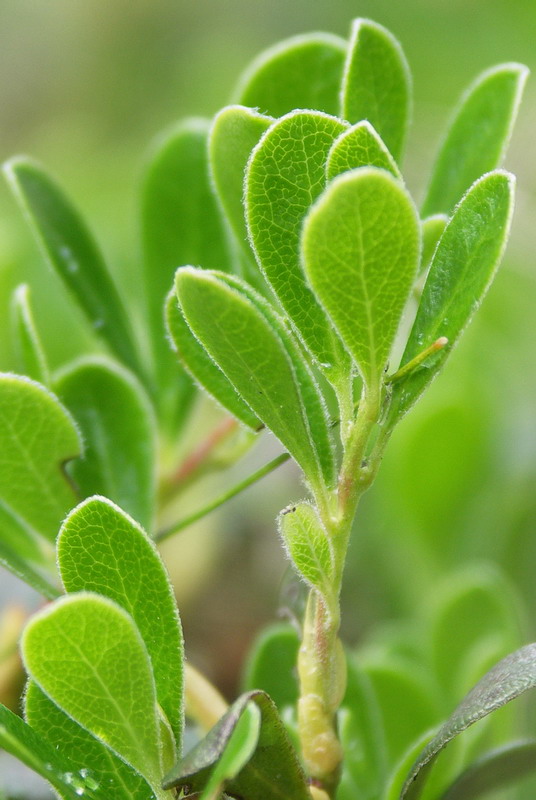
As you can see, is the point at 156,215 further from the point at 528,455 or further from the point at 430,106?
the point at 430,106

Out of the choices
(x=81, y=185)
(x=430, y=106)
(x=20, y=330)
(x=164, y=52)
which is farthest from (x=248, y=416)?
(x=164, y=52)

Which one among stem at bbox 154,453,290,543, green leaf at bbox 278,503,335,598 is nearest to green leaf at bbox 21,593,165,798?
green leaf at bbox 278,503,335,598

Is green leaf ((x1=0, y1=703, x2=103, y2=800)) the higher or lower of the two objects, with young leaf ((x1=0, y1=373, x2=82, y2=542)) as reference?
lower

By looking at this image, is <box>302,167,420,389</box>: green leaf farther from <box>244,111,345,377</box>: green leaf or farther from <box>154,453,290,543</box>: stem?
<box>154,453,290,543</box>: stem

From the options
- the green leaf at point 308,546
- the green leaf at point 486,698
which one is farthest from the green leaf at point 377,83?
the green leaf at point 486,698

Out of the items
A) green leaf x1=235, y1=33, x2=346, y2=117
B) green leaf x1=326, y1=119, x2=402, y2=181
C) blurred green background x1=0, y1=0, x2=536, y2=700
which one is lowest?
blurred green background x1=0, y1=0, x2=536, y2=700

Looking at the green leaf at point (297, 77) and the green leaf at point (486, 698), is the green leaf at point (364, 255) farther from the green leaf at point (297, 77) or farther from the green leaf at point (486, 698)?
the green leaf at point (297, 77)
